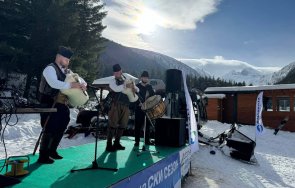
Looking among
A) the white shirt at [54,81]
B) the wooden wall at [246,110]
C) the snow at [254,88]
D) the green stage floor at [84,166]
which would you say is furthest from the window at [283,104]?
the white shirt at [54,81]

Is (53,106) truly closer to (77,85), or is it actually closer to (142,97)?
(77,85)

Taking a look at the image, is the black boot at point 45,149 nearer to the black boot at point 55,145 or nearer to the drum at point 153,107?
the black boot at point 55,145

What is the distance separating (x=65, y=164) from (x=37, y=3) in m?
19.6

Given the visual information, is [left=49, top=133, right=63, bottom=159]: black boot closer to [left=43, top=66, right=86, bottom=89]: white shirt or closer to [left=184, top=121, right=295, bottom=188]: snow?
[left=43, top=66, right=86, bottom=89]: white shirt

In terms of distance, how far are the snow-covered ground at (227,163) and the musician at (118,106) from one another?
3.01 m

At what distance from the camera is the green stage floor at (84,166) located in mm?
3516

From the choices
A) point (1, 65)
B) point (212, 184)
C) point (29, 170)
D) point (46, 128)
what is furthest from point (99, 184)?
point (1, 65)

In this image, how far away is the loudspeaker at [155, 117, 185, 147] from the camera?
7.15 m

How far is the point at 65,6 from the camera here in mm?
A: 22188

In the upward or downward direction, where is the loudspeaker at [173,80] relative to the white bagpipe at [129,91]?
upward

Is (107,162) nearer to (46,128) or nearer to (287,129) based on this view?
(46,128)

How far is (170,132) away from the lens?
7.26 m

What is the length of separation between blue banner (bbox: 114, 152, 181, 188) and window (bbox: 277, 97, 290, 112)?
17.7 meters

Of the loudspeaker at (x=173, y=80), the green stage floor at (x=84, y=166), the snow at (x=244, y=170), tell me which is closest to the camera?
the green stage floor at (x=84, y=166)
